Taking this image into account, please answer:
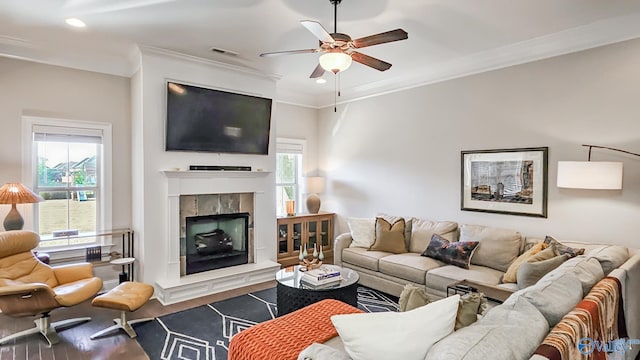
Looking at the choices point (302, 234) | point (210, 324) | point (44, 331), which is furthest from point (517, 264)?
point (44, 331)

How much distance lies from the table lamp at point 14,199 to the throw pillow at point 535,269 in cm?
475

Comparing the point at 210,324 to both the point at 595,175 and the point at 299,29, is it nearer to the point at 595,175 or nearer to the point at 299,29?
the point at 299,29

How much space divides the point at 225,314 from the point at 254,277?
1047 mm

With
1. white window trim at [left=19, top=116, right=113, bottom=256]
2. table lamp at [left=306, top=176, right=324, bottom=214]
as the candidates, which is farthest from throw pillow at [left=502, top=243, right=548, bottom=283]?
white window trim at [left=19, top=116, right=113, bottom=256]

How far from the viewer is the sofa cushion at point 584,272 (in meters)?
2.12

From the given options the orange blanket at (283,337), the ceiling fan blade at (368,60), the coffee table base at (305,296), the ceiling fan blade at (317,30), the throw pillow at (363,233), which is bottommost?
the coffee table base at (305,296)

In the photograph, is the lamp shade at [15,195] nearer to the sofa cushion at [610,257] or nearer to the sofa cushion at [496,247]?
the sofa cushion at [496,247]

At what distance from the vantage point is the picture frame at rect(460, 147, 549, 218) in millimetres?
3775

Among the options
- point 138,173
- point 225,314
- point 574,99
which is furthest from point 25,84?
point 574,99

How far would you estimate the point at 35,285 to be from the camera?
2.83 metres

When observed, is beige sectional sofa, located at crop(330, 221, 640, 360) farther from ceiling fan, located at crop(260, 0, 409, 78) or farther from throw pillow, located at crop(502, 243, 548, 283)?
ceiling fan, located at crop(260, 0, 409, 78)

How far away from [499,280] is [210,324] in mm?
2854

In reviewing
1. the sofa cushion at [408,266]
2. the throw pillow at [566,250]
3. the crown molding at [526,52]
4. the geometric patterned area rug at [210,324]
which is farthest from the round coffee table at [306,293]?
the crown molding at [526,52]

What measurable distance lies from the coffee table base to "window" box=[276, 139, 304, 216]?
2834mm
